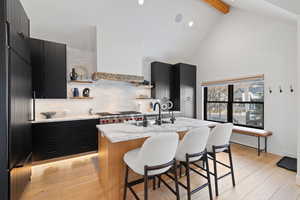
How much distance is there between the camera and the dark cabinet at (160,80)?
4254 millimetres

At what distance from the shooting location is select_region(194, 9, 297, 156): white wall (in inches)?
110

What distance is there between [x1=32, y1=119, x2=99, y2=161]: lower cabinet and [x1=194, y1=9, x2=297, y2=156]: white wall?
12.8ft

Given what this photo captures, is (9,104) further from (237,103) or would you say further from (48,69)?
(237,103)

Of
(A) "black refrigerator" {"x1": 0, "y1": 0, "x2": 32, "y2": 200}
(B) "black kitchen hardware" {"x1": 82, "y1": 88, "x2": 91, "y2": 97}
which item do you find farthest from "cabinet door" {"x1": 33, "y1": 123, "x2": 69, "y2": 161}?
(A) "black refrigerator" {"x1": 0, "y1": 0, "x2": 32, "y2": 200}

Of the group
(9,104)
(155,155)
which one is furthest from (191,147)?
(9,104)

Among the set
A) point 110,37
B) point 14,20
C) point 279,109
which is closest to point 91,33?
point 110,37

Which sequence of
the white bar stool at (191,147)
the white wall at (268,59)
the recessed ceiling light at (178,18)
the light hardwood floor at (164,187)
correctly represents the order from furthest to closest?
the recessed ceiling light at (178,18)
the white wall at (268,59)
the light hardwood floor at (164,187)
the white bar stool at (191,147)

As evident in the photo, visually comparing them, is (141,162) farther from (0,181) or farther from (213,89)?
(213,89)

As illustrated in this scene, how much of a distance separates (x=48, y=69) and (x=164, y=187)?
3.09 m

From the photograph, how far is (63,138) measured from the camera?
2.72 meters

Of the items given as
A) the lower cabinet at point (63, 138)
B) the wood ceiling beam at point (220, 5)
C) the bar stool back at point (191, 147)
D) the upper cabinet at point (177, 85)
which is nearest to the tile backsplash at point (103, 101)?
the upper cabinet at point (177, 85)

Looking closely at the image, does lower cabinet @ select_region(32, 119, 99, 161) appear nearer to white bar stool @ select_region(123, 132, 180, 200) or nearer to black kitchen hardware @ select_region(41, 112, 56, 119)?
black kitchen hardware @ select_region(41, 112, 56, 119)

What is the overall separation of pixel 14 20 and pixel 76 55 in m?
2.05

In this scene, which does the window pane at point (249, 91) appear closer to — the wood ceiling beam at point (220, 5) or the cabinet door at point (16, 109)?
the wood ceiling beam at point (220, 5)
